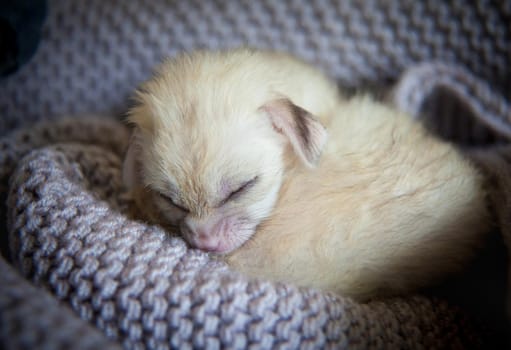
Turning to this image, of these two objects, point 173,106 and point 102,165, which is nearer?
point 173,106

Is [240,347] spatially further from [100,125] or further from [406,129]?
[100,125]

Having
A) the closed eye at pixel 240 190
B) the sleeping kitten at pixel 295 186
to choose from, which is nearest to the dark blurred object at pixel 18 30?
the sleeping kitten at pixel 295 186

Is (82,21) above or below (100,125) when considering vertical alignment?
above

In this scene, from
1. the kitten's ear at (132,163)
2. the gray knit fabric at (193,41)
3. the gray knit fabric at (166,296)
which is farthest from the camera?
the gray knit fabric at (193,41)

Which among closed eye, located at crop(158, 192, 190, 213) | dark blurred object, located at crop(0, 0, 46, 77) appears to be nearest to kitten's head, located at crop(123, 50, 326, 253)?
closed eye, located at crop(158, 192, 190, 213)

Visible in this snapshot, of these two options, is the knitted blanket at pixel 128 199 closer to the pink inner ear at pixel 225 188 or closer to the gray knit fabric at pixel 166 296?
the gray knit fabric at pixel 166 296

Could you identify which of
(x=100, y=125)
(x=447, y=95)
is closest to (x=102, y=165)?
(x=100, y=125)

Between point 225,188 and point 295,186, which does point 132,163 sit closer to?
point 225,188

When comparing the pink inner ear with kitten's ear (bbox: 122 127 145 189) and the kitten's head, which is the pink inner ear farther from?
kitten's ear (bbox: 122 127 145 189)
